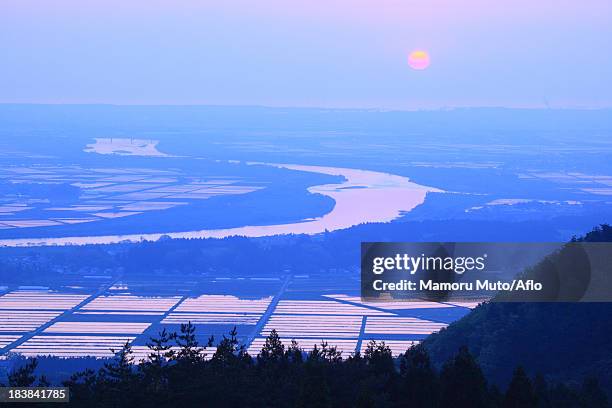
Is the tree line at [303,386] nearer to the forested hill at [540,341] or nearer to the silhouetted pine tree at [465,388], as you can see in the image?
the silhouetted pine tree at [465,388]

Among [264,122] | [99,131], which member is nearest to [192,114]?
[264,122]

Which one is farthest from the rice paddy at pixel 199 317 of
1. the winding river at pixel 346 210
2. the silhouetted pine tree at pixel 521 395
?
the silhouetted pine tree at pixel 521 395

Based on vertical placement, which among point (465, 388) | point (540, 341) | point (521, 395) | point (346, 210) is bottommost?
point (521, 395)

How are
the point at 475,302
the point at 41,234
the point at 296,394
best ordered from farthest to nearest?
the point at 41,234
the point at 475,302
the point at 296,394

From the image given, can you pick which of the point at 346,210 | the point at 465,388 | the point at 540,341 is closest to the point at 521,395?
the point at 465,388

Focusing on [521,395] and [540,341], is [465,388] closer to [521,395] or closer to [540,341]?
[521,395]

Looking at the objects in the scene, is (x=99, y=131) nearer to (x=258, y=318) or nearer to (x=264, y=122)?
(x=264, y=122)

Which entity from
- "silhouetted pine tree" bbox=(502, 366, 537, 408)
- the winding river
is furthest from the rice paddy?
"silhouetted pine tree" bbox=(502, 366, 537, 408)

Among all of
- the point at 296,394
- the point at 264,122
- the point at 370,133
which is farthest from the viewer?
the point at 264,122
